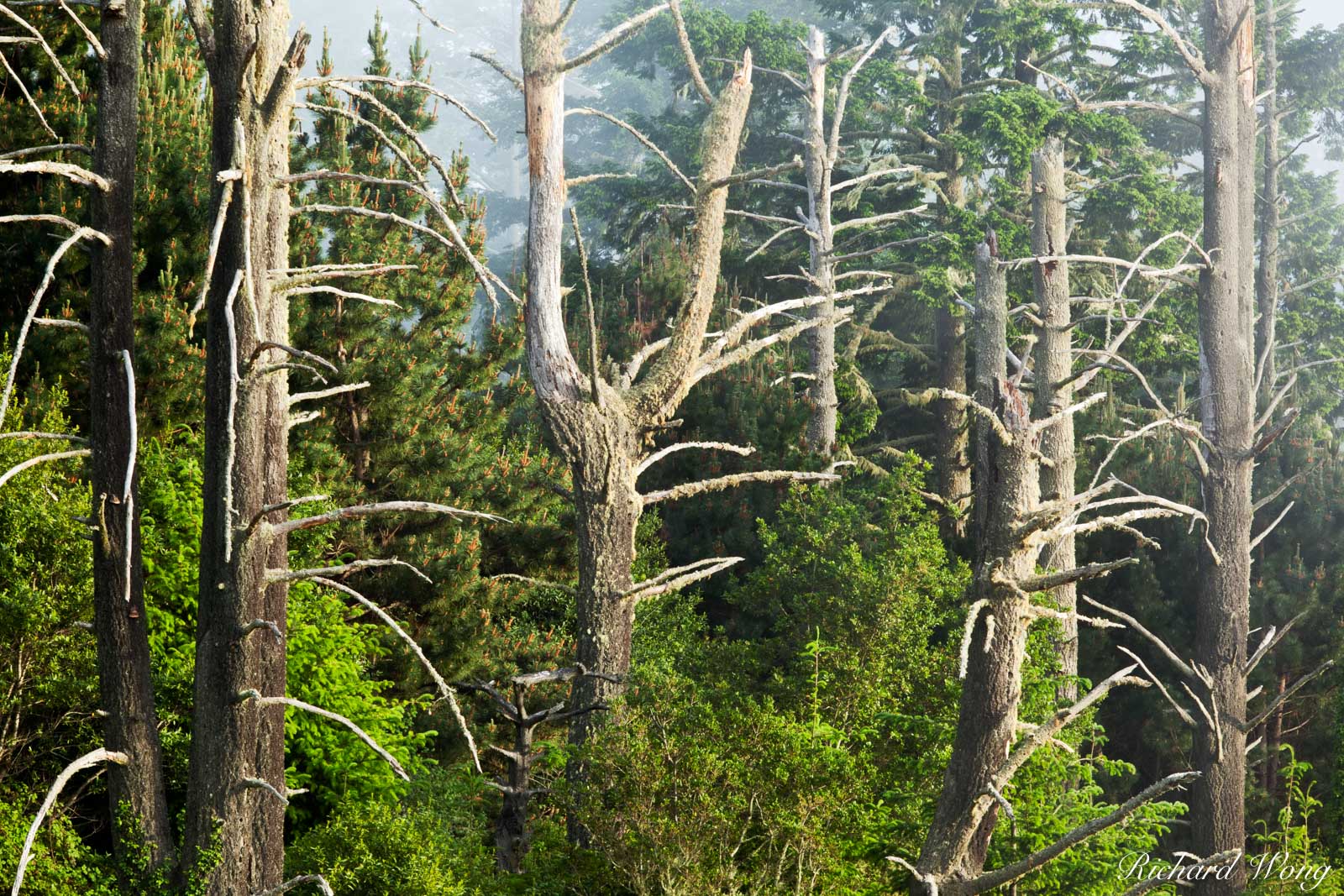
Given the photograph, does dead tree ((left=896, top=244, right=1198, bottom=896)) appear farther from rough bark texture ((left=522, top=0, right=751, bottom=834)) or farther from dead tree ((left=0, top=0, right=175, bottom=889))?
dead tree ((left=0, top=0, right=175, bottom=889))

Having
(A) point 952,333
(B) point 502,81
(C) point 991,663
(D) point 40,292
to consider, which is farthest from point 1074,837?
(B) point 502,81

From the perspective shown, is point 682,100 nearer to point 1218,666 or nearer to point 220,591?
point 1218,666

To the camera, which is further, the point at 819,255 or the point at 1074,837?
the point at 819,255

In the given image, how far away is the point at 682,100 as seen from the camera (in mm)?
44719

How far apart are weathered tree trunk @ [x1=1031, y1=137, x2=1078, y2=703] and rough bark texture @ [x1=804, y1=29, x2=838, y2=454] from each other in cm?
285

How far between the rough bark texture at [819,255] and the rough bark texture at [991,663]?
10.3m

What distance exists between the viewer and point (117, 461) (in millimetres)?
5344

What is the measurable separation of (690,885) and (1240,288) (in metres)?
7.68

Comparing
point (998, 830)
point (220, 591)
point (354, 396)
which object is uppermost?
point (354, 396)

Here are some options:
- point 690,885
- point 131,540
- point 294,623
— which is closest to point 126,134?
point 131,540

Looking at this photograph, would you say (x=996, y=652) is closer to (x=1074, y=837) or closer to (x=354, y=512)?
(x=1074, y=837)

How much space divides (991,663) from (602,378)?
2.98m

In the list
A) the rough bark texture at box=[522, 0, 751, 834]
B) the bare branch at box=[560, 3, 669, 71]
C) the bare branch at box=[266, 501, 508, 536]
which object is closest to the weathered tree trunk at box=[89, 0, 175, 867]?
the bare branch at box=[266, 501, 508, 536]

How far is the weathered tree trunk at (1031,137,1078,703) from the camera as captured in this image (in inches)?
554
